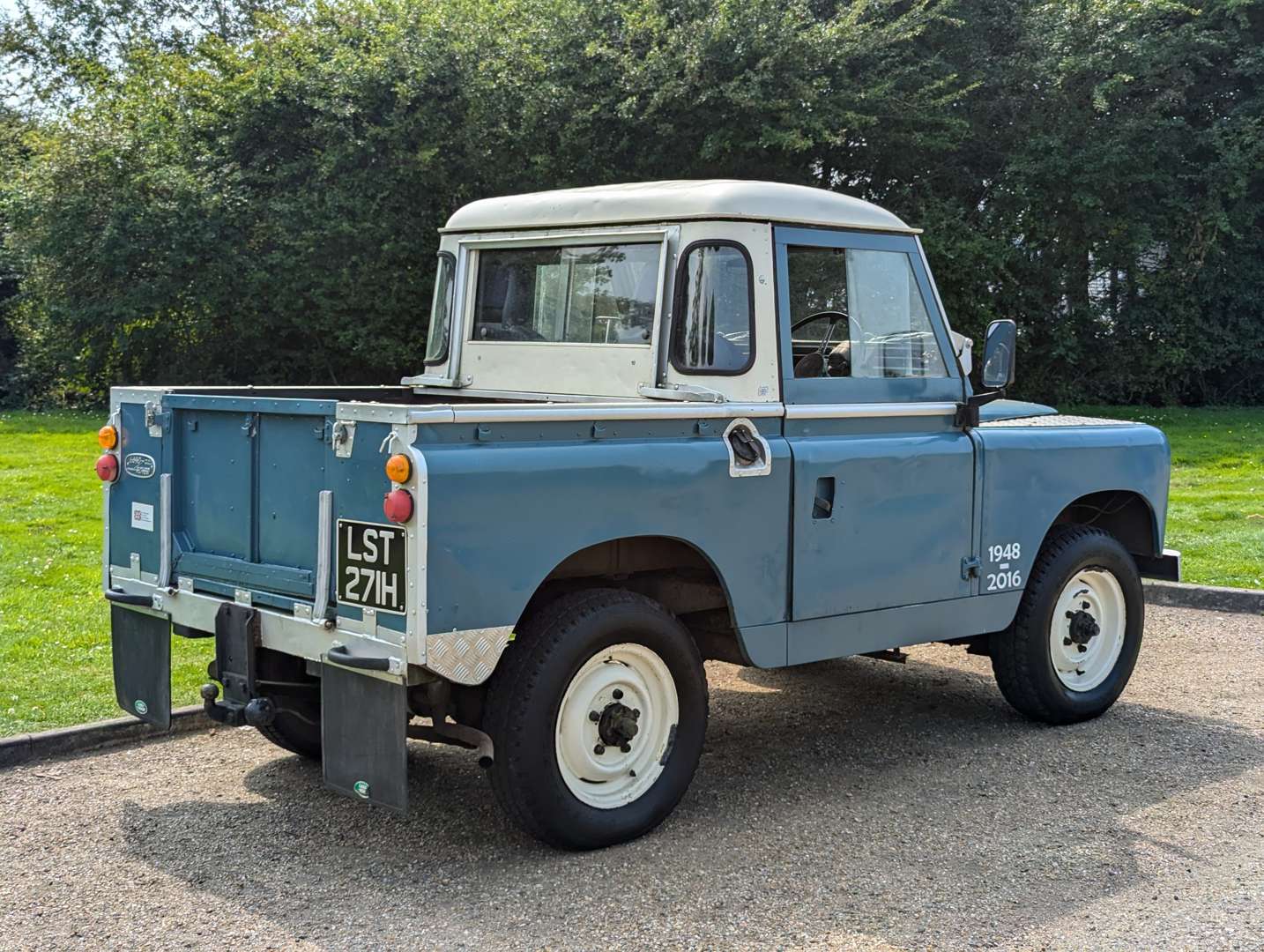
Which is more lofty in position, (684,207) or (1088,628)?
(684,207)

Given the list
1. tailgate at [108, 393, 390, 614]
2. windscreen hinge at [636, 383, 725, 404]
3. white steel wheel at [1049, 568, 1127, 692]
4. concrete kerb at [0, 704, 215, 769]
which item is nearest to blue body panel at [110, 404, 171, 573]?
tailgate at [108, 393, 390, 614]

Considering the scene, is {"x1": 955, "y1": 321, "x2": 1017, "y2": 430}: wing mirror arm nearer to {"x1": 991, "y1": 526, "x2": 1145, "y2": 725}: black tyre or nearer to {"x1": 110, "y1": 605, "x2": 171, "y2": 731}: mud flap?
{"x1": 991, "y1": 526, "x2": 1145, "y2": 725}: black tyre

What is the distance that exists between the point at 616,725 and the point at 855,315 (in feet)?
6.56

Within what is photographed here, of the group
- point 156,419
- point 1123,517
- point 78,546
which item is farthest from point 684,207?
point 78,546

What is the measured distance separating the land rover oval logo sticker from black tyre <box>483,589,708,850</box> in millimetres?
1594

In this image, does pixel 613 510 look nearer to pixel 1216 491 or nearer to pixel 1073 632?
pixel 1073 632

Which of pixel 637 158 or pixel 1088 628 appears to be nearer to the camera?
pixel 1088 628

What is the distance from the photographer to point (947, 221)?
19219 mm

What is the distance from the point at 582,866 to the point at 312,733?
1.46m

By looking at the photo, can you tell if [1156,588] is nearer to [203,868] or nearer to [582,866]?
[582,866]

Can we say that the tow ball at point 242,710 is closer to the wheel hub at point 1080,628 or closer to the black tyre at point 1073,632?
the black tyre at point 1073,632

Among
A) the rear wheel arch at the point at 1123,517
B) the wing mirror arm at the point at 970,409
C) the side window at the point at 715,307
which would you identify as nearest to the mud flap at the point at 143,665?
the side window at the point at 715,307

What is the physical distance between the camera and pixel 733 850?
189 inches

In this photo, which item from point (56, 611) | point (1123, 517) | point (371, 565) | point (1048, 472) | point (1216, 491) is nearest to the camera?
point (371, 565)
